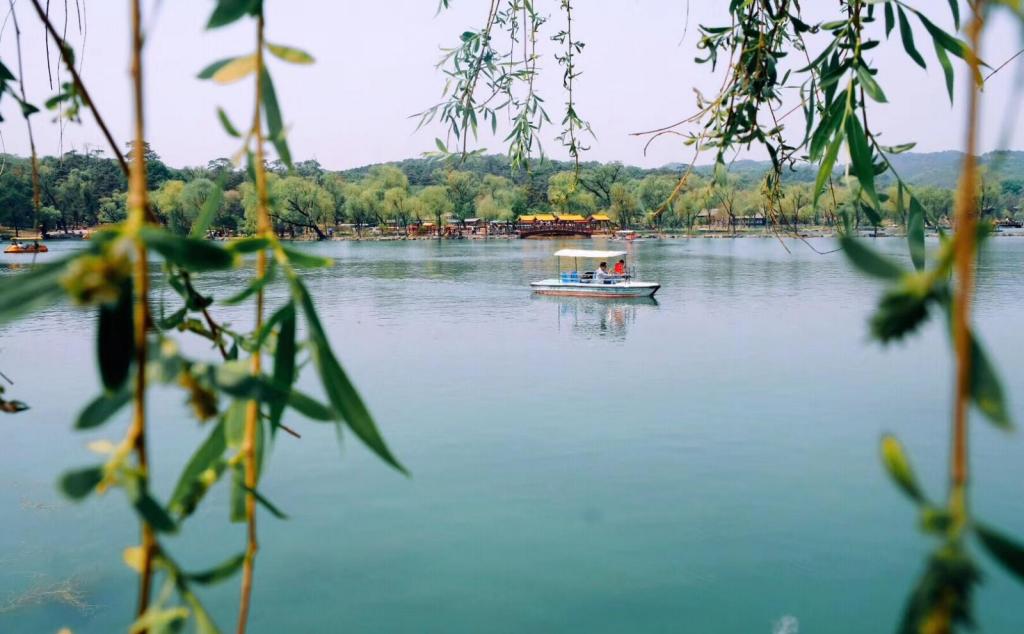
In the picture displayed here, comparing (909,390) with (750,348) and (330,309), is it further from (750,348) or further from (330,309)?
(330,309)

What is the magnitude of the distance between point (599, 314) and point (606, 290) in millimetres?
3337

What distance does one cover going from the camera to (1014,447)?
37.6ft

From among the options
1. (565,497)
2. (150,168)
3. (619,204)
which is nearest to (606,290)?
(565,497)

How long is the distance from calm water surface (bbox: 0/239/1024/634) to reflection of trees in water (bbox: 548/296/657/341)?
8.51 ft

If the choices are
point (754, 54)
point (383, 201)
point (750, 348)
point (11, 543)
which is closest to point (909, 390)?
point (750, 348)

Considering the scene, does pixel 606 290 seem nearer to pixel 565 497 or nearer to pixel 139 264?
pixel 565 497

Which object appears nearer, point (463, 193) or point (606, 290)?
point (606, 290)

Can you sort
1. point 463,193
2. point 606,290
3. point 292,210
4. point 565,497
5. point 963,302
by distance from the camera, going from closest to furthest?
point 963,302 < point 292,210 < point 565,497 < point 606,290 < point 463,193

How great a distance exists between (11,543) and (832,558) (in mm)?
8380

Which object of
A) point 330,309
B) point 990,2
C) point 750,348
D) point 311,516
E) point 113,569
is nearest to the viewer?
point 990,2

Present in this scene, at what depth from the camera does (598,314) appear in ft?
81.0

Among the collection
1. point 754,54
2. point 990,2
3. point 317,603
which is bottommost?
point 317,603

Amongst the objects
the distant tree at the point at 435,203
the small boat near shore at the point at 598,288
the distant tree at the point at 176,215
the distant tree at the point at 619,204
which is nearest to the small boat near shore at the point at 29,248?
the distant tree at the point at 176,215

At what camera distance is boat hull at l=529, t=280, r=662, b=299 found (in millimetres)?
27594
